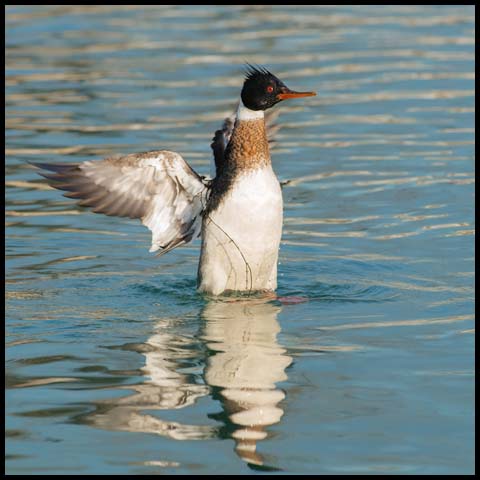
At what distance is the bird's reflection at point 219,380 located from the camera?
7.38 meters

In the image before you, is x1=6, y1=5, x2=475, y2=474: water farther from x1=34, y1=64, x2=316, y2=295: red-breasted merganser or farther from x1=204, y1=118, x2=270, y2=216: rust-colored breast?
x1=204, y1=118, x2=270, y2=216: rust-colored breast

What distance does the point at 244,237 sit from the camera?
10.1 m

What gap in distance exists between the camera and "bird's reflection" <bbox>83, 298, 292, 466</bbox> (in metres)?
7.38

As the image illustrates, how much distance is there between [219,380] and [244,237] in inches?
82.1

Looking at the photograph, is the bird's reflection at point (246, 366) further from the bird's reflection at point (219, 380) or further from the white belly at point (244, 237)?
the white belly at point (244, 237)

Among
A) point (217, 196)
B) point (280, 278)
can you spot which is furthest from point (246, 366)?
point (280, 278)

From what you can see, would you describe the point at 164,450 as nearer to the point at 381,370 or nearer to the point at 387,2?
the point at 381,370

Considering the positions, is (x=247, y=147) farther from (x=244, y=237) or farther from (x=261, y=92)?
(x=244, y=237)

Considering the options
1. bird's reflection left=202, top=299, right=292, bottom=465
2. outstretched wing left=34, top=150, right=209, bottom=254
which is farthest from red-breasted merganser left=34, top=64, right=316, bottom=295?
bird's reflection left=202, top=299, right=292, bottom=465

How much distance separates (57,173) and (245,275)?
1.61m

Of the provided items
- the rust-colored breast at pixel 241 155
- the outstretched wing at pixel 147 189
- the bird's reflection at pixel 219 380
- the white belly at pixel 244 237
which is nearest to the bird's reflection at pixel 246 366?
the bird's reflection at pixel 219 380

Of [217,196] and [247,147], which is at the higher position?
[247,147]

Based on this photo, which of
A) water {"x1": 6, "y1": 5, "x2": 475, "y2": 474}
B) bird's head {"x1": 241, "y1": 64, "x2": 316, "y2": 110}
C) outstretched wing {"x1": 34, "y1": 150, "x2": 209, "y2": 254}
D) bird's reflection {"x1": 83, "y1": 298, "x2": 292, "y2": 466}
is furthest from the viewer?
bird's head {"x1": 241, "y1": 64, "x2": 316, "y2": 110}

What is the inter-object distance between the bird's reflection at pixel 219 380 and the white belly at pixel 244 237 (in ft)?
1.07
